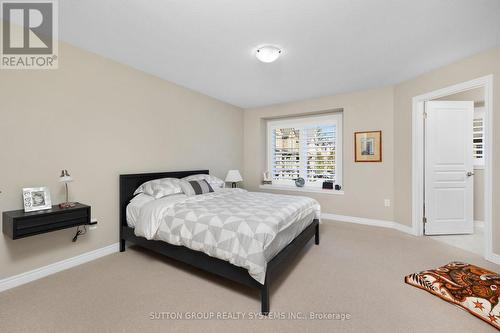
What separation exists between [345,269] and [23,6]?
4048mm

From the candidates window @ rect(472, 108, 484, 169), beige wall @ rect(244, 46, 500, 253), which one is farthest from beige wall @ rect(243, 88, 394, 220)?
window @ rect(472, 108, 484, 169)

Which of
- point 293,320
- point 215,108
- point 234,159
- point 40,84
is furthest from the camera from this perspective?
point 234,159

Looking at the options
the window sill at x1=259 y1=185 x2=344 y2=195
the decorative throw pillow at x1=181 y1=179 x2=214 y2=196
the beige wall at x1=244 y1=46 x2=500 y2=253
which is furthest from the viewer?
the window sill at x1=259 y1=185 x2=344 y2=195

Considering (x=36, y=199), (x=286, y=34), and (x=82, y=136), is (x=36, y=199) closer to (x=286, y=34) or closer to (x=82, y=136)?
(x=82, y=136)

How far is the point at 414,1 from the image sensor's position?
1740 millimetres

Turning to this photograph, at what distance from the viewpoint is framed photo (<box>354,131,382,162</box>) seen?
382 centimetres

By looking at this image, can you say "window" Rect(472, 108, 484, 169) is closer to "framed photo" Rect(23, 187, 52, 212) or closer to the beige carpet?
the beige carpet

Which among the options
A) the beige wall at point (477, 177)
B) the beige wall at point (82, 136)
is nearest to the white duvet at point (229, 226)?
the beige wall at point (82, 136)

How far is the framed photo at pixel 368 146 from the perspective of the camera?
382 centimetres

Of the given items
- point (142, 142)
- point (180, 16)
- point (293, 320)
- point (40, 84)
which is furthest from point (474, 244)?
point (40, 84)

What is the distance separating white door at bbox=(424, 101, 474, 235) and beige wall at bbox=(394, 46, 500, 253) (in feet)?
0.88

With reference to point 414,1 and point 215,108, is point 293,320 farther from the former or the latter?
point 215,108

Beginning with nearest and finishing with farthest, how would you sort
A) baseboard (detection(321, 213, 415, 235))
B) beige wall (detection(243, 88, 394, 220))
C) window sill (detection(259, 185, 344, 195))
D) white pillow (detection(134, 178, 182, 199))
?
1. white pillow (detection(134, 178, 182, 199))
2. baseboard (detection(321, 213, 415, 235))
3. beige wall (detection(243, 88, 394, 220))
4. window sill (detection(259, 185, 344, 195))

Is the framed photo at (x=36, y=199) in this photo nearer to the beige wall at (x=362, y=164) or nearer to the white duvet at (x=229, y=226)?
the white duvet at (x=229, y=226)
